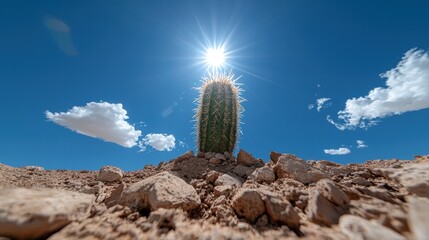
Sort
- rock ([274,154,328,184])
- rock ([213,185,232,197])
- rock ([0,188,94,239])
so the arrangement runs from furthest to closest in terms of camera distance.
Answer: rock ([274,154,328,184])
rock ([213,185,232,197])
rock ([0,188,94,239])

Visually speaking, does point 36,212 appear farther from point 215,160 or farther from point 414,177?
point 414,177

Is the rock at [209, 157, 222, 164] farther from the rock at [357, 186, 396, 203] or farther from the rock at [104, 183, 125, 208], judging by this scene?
the rock at [357, 186, 396, 203]

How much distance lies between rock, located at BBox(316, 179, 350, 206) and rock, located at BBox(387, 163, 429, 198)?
2.13ft

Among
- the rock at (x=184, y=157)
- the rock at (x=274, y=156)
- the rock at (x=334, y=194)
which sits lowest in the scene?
the rock at (x=334, y=194)

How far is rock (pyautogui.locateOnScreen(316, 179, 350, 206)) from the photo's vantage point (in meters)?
2.01

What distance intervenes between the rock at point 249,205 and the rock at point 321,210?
0.41 meters

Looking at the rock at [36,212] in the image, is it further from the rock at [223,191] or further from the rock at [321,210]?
the rock at [321,210]

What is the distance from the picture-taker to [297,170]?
9.03ft

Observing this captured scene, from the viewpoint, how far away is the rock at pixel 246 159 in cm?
425

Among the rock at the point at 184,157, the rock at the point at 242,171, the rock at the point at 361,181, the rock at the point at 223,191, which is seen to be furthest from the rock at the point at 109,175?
the rock at the point at 361,181

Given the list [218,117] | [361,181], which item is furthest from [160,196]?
[218,117]

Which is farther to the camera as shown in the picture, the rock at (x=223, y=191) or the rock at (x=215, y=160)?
the rock at (x=215, y=160)

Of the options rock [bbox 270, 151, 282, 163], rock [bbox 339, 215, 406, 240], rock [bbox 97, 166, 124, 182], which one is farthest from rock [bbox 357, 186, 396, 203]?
rock [bbox 97, 166, 124, 182]

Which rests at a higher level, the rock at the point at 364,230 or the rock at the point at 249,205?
the rock at the point at 249,205
